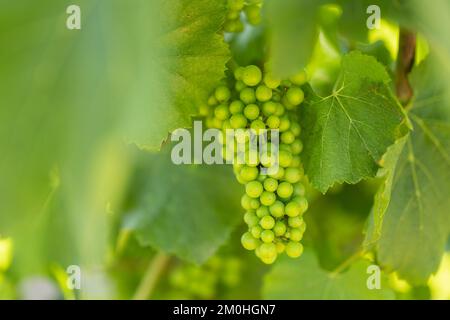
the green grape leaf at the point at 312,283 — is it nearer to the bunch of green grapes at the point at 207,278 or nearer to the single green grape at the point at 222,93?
the bunch of green grapes at the point at 207,278

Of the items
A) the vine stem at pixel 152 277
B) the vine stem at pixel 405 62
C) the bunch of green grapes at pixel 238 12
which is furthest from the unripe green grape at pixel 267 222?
the vine stem at pixel 152 277

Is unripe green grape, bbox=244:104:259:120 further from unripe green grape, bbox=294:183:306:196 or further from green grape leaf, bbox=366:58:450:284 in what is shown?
green grape leaf, bbox=366:58:450:284

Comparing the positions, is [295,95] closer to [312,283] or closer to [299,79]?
[299,79]

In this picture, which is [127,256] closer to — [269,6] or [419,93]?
[419,93]

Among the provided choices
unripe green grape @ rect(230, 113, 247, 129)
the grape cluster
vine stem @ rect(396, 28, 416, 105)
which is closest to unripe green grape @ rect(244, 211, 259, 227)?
the grape cluster
